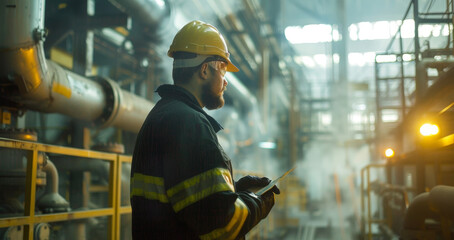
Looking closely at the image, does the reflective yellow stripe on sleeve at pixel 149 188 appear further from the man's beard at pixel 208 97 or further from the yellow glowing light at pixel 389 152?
the yellow glowing light at pixel 389 152

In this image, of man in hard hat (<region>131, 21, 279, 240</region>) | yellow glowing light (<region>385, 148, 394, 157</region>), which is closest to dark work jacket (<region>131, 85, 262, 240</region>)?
man in hard hat (<region>131, 21, 279, 240</region>)

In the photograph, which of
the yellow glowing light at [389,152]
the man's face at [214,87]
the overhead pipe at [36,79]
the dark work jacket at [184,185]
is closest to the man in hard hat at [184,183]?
the dark work jacket at [184,185]

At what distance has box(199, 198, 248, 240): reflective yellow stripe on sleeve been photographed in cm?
175

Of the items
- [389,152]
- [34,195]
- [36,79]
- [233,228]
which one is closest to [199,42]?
[233,228]

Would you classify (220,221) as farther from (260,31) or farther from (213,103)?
(260,31)

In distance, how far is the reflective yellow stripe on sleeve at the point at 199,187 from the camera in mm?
1734

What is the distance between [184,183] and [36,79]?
297cm

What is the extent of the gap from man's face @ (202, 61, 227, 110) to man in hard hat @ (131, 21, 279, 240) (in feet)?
0.35

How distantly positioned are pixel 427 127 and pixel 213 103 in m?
2.61

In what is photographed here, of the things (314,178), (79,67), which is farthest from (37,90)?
(314,178)

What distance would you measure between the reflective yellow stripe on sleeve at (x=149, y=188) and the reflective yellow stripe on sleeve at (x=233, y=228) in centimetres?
24

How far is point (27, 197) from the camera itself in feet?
11.4

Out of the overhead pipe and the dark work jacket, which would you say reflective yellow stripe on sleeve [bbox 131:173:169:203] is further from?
the overhead pipe

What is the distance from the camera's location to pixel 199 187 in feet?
5.73
